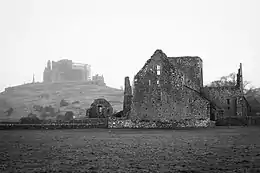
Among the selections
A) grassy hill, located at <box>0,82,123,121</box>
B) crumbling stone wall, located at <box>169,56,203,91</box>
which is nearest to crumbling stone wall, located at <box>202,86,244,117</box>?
crumbling stone wall, located at <box>169,56,203,91</box>

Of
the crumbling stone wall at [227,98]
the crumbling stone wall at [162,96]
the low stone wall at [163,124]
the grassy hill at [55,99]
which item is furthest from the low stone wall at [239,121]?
the grassy hill at [55,99]

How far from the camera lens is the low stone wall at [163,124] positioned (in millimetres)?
42938

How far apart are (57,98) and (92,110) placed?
114 meters

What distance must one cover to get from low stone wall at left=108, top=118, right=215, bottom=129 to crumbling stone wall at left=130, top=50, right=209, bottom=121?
264 centimetres

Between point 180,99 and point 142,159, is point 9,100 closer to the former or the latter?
point 180,99

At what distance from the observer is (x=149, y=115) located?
47594 mm

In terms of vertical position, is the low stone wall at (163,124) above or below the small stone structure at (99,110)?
below

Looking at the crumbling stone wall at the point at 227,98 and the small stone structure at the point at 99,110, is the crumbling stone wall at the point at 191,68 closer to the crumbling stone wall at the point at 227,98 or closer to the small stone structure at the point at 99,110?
the crumbling stone wall at the point at 227,98

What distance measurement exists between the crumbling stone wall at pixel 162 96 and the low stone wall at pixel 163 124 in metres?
2.64

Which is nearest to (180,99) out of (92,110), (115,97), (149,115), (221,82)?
(149,115)

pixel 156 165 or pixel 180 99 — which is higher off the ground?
pixel 180 99

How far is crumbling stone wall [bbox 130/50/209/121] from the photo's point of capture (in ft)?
152

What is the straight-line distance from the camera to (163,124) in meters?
44.0

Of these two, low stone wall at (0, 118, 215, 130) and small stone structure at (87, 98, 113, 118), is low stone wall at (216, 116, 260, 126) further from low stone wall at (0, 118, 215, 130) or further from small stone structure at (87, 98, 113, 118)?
small stone structure at (87, 98, 113, 118)
